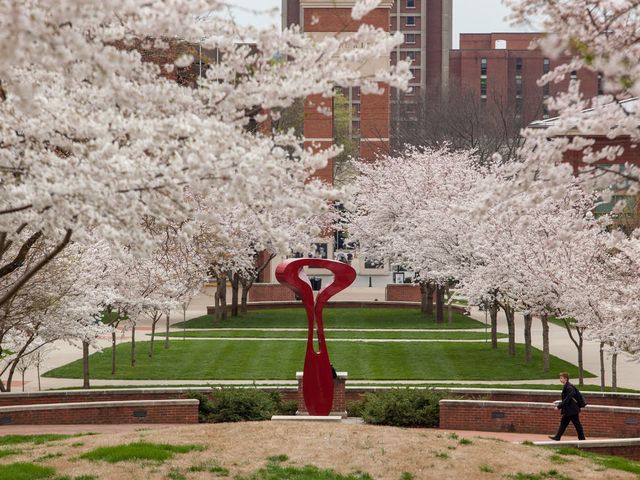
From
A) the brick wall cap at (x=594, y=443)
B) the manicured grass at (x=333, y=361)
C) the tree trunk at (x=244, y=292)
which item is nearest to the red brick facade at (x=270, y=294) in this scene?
the tree trunk at (x=244, y=292)

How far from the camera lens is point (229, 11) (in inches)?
423

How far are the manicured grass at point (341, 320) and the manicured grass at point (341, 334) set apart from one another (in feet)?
7.65

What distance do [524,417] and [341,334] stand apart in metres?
20.6

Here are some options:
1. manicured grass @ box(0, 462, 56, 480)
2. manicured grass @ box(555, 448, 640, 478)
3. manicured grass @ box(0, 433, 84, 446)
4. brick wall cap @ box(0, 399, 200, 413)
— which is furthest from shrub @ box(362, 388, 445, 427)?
manicured grass @ box(0, 462, 56, 480)

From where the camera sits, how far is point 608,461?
16.5 metres

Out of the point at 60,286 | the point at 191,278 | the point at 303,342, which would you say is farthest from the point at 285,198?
the point at 303,342

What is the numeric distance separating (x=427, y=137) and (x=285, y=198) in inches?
2861

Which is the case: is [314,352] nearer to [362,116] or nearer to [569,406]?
[569,406]

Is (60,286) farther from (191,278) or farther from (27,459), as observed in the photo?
(191,278)

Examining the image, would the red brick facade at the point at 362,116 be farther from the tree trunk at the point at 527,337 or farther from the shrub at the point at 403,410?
the shrub at the point at 403,410

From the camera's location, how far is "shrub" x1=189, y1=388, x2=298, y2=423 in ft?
74.3

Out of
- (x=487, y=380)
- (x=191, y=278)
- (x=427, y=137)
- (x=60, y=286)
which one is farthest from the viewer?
(x=427, y=137)

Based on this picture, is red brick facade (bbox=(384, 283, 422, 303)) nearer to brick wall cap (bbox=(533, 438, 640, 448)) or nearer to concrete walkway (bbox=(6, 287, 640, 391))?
concrete walkway (bbox=(6, 287, 640, 391))

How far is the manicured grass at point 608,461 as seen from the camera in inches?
626
